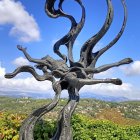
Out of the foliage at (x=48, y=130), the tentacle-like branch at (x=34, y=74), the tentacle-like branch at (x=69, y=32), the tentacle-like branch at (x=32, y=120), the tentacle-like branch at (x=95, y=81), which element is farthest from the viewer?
the foliage at (x=48, y=130)

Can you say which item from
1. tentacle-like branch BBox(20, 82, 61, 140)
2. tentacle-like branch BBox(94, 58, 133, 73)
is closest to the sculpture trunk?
tentacle-like branch BBox(20, 82, 61, 140)

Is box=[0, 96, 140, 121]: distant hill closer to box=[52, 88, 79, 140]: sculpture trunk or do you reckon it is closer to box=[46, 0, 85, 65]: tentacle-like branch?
box=[46, 0, 85, 65]: tentacle-like branch

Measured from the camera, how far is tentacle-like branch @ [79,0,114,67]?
23.7 ft

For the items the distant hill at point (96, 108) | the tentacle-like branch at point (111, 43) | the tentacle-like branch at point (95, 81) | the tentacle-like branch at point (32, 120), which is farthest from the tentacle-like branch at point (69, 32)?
the distant hill at point (96, 108)

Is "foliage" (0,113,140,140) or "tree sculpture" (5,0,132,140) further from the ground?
"tree sculpture" (5,0,132,140)

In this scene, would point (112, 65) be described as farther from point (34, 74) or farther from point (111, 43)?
point (34, 74)

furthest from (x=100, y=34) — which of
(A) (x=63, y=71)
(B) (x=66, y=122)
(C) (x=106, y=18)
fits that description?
(B) (x=66, y=122)

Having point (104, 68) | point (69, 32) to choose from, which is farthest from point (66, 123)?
point (69, 32)

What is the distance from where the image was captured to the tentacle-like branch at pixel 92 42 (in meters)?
7.22

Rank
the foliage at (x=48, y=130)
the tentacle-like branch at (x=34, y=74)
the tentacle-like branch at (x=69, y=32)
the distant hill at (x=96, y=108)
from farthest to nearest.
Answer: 1. the distant hill at (x=96, y=108)
2. the foliage at (x=48, y=130)
3. the tentacle-like branch at (x=69, y=32)
4. the tentacle-like branch at (x=34, y=74)

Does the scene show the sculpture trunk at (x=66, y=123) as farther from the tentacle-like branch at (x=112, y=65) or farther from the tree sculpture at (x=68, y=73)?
the tentacle-like branch at (x=112, y=65)

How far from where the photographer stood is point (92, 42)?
7.36 m

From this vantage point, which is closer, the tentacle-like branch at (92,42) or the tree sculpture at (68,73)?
the tree sculpture at (68,73)

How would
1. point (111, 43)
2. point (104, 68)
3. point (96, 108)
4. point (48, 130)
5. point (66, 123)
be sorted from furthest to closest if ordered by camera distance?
point (96, 108) → point (48, 130) → point (111, 43) → point (104, 68) → point (66, 123)
